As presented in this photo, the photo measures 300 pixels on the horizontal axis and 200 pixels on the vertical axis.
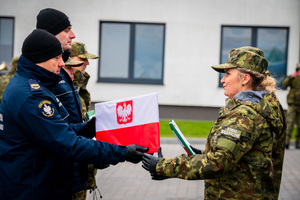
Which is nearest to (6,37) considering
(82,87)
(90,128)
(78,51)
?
(78,51)

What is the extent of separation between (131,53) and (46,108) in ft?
46.0

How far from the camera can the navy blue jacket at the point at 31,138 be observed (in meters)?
2.60

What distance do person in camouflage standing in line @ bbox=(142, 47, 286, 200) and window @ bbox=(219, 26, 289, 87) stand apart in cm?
1337

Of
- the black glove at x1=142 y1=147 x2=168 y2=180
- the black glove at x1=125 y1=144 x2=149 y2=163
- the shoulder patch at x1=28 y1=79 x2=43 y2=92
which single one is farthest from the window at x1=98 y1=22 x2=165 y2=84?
the shoulder patch at x1=28 y1=79 x2=43 y2=92

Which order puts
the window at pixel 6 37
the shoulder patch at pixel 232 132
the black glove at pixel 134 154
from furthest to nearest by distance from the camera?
the window at pixel 6 37
the black glove at pixel 134 154
the shoulder patch at pixel 232 132

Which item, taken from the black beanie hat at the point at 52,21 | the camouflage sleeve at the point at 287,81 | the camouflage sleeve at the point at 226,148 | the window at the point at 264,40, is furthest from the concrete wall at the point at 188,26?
the camouflage sleeve at the point at 226,148

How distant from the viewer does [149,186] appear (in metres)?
6.88

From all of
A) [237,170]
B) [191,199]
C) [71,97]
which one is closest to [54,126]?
[71,97]

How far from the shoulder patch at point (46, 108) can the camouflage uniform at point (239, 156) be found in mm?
843

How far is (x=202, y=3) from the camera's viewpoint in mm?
15602

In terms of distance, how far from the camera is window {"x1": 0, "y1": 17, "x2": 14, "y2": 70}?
647 inches

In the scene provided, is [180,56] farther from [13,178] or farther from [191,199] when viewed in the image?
[13,178]

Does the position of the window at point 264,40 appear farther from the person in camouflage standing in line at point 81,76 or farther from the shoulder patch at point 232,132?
the shoulder patch at point 232,132

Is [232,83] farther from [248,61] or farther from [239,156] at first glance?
[239,156]
